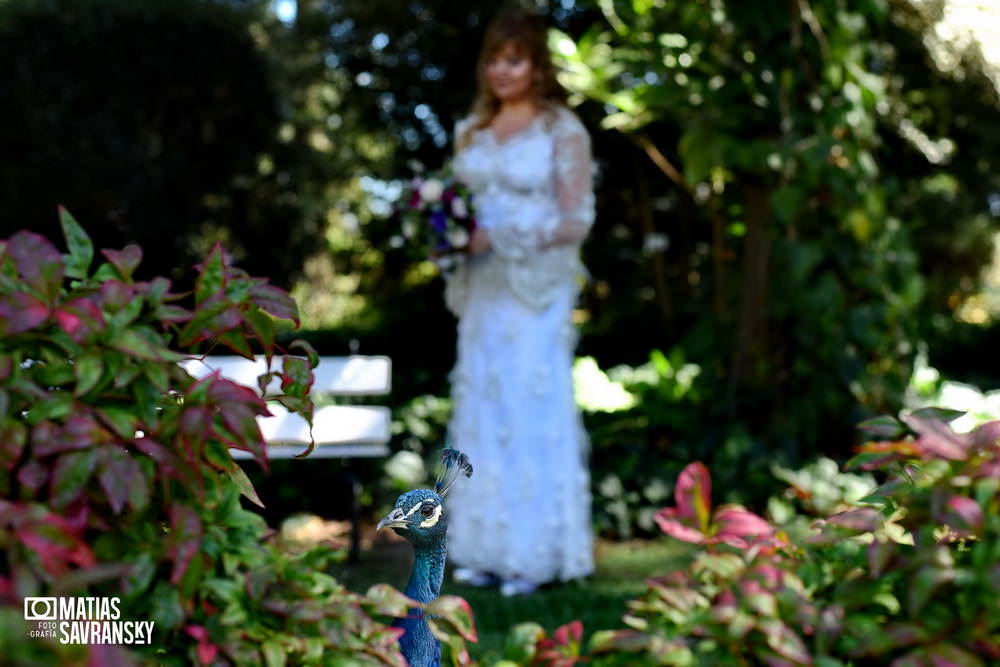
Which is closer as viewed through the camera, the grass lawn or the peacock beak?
the peacock beak

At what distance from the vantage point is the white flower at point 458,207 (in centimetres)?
385

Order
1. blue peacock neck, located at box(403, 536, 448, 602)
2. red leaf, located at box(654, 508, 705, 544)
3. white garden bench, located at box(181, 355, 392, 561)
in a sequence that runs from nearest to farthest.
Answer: red leaf, located at box(654, 508, 705, 544) → blue peacock neck, located at box(403, 536, 448, 602) → white garden bench, located at box(181, 355, 392, 561)

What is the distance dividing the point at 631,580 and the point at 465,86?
484 cm

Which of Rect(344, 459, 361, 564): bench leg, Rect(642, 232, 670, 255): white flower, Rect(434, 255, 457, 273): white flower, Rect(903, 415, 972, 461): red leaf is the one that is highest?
Rect(642, 232, 670, 255): white flower

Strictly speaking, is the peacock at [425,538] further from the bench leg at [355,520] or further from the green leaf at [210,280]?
the bench leg at [355,520]

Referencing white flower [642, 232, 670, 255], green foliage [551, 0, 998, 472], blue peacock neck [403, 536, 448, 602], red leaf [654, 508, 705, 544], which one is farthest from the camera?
white flower [642, 232, 670, 255]

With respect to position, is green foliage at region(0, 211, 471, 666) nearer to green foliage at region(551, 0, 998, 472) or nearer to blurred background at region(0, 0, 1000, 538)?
blurred background at region(0, 0, 1000, 538)

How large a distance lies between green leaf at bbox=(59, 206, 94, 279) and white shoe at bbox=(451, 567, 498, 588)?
2929 mm

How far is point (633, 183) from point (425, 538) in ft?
23.8

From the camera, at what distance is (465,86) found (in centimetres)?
789

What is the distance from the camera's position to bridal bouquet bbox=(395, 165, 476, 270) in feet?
12.7

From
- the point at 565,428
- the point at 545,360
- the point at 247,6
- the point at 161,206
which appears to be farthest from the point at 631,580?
the point at 247,6

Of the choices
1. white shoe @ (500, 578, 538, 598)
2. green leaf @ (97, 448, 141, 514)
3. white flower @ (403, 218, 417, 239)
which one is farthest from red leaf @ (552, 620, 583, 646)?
white flower @ (403, 218, 417, 239)

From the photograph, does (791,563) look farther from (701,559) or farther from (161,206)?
(161,206)
